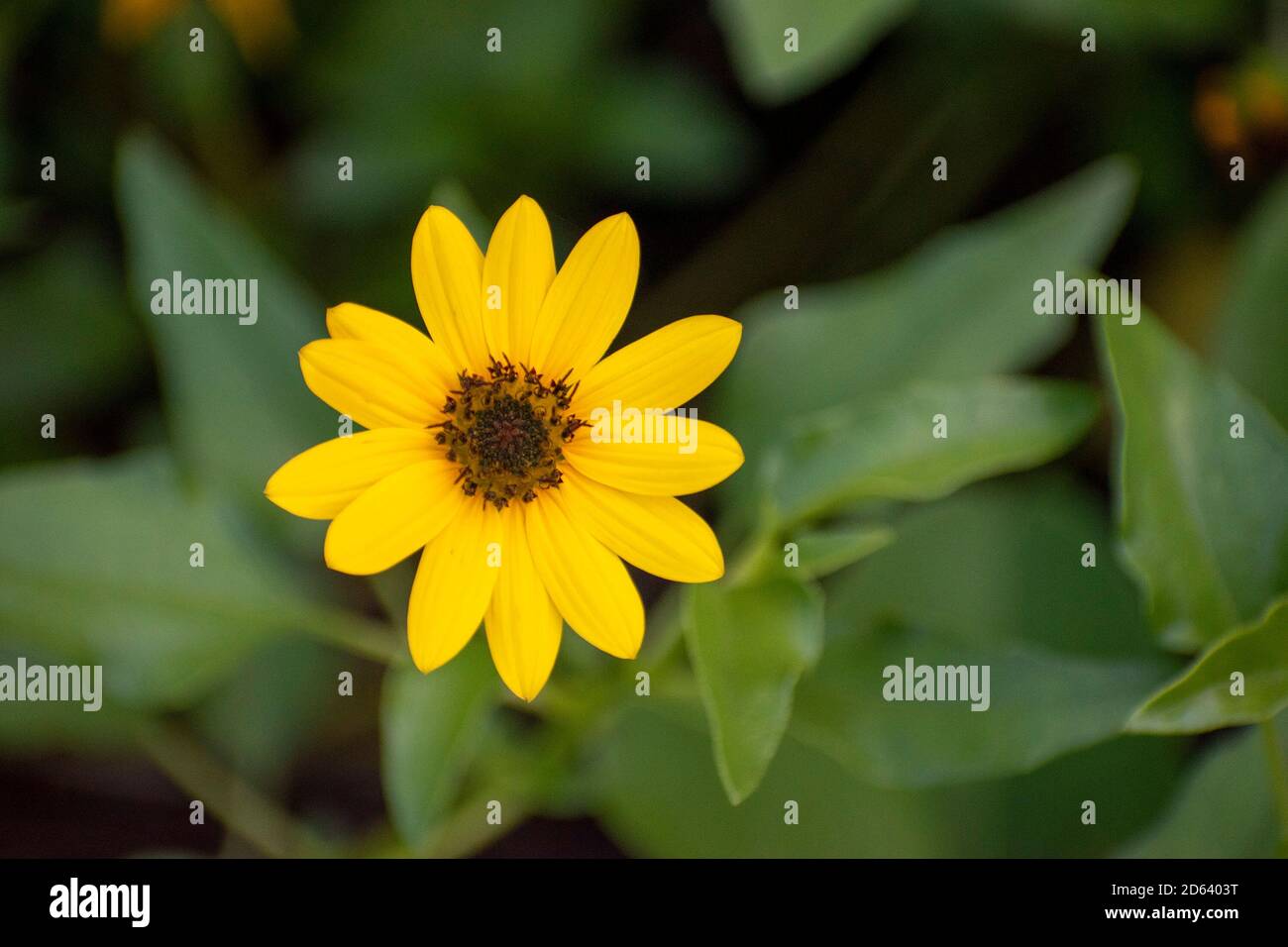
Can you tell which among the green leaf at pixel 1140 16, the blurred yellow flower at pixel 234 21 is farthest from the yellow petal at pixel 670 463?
the blurred yellow flower at pixel 234 21

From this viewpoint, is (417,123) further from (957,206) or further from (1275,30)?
(1275,30)

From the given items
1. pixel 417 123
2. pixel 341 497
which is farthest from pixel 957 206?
pixel 341 497

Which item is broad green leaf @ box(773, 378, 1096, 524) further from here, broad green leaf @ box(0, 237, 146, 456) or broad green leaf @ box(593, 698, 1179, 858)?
broad green leaf @ box(0, 237, 146, 456)

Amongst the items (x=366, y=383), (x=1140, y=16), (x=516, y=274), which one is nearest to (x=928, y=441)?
(x=516, y=274)

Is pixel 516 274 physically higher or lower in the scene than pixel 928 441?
higher

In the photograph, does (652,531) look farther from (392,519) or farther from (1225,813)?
(1225,813)

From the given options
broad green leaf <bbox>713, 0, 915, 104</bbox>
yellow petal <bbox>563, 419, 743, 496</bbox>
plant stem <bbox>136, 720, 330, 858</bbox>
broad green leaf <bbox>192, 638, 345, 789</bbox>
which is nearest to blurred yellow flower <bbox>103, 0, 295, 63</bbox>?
broad green leaf <bbox>713, 0, 915, 104</bbox>
